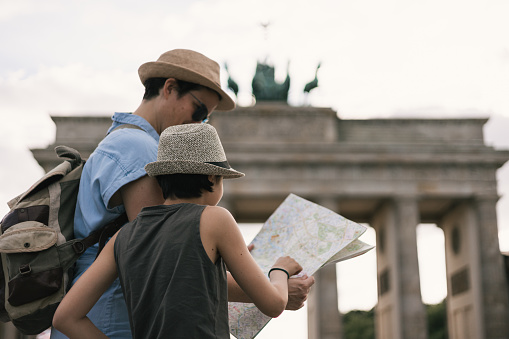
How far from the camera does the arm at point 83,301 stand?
2.85 m

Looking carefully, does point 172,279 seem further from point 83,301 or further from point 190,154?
point 190,154

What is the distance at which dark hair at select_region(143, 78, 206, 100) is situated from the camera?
3848mm

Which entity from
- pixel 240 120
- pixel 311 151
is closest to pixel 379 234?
pixel 311 151

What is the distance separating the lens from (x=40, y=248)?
3088 mm

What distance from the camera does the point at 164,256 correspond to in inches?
108

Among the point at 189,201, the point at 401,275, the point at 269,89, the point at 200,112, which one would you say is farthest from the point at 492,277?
the point at 189,201

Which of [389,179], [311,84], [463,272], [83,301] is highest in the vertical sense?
[311,84]

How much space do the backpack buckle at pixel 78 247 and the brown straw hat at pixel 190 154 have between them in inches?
22.0

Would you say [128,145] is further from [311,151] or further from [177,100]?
[311,151]

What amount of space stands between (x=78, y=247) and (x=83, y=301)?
443 mm

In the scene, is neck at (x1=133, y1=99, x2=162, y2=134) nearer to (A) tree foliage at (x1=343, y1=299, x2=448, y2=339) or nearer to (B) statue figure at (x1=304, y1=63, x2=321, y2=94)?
(B) statue figure at (x1=304, y1=63, x2=321, y2=94)

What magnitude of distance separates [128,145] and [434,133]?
105 ft

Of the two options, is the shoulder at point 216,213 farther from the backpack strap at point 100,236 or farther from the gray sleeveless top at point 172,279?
the backpack strap at point 100,236

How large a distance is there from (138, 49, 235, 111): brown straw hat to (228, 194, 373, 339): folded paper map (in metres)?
0.90
